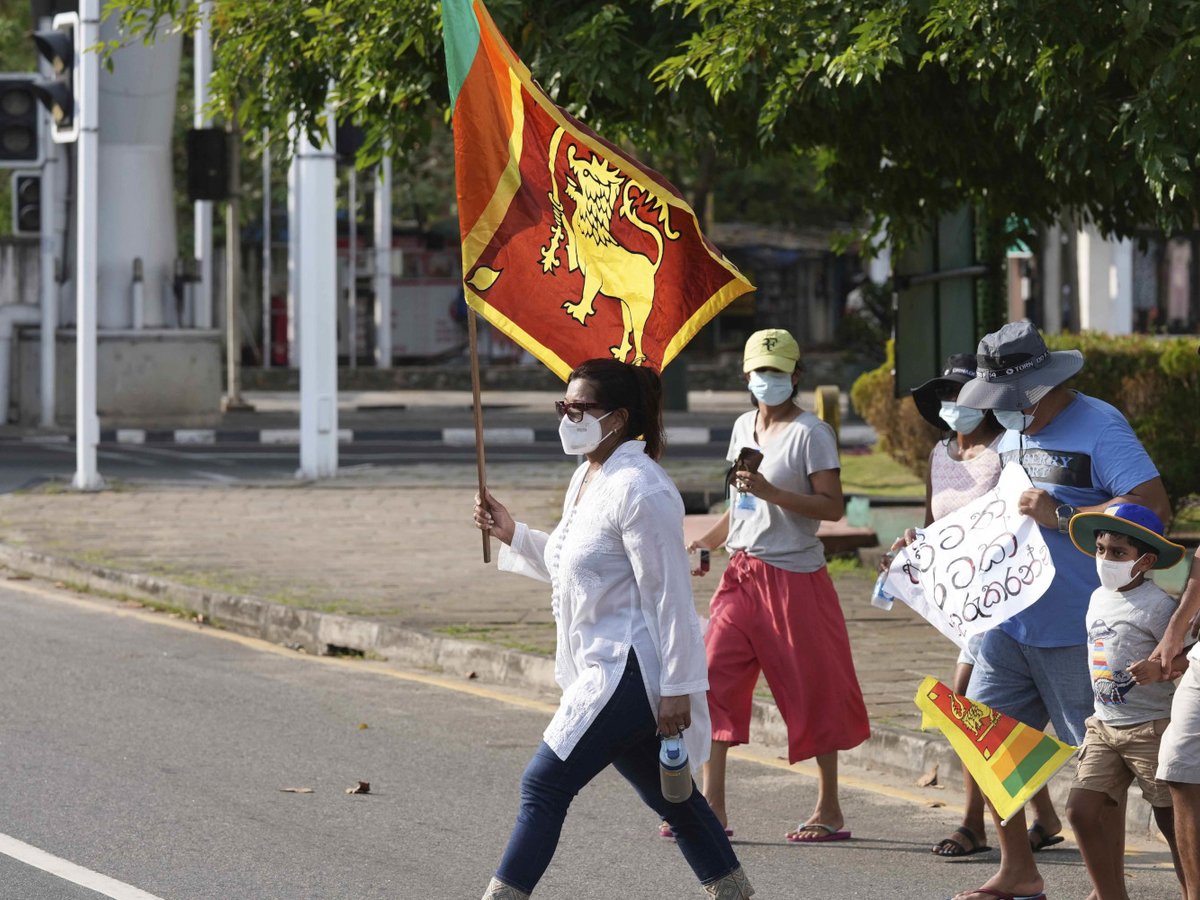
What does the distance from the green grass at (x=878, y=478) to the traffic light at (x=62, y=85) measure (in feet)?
24.6

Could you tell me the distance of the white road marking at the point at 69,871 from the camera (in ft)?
19.5

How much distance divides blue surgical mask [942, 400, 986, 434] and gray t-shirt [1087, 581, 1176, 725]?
1.29m

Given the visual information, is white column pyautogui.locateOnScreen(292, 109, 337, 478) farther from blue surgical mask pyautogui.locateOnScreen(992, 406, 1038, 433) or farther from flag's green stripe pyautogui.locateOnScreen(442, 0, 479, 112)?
blue surgical mask pyautogui.locateOnScreen(992, 406, 1038, 433)

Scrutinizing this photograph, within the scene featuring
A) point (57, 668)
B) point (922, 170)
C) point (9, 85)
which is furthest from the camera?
point (9, 85)

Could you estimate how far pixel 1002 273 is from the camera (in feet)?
42.7

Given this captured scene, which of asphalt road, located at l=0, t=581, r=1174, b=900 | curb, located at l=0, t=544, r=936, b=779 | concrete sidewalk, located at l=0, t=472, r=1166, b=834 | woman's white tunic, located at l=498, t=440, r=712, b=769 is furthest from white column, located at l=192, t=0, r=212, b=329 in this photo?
woman's white tunic, located at l=498, t=440, r=712, b=769

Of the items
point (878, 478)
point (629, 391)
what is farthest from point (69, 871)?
point (878, 478)

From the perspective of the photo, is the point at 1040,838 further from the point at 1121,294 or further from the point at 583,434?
the point at 1121,294

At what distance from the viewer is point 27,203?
25.7 metres

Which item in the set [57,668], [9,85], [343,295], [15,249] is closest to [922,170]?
[57,668]

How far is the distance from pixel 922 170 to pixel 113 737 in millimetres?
5300

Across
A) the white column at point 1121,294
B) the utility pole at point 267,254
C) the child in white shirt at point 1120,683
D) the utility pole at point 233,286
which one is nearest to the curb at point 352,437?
the utility pole at point 233,286

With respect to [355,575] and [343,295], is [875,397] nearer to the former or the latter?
[355,575]

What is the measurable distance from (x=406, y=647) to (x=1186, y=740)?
603cm
